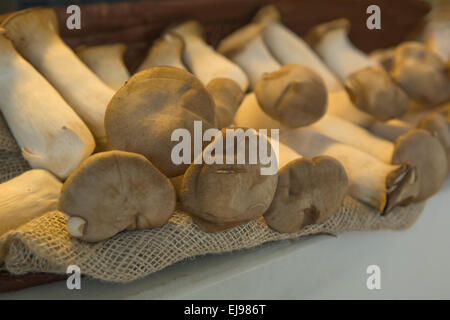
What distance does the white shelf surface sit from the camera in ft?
2.44

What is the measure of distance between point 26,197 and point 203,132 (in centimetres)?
29

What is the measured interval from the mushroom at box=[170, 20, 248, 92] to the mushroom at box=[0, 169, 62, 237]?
1.37 ft

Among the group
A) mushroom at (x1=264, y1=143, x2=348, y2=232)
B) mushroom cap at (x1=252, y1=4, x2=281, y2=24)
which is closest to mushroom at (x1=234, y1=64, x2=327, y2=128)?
mushroom at (x1=264, y1=143, x2=348, y2=232)

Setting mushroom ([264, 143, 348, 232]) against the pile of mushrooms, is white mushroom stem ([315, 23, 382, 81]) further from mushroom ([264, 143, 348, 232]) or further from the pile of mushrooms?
mushroom ([264, 143, 348, 232])

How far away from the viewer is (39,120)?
2.67 ft

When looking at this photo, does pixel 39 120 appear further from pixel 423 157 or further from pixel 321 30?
pixel 321 30

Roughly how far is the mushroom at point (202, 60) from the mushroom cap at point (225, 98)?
0.12 m

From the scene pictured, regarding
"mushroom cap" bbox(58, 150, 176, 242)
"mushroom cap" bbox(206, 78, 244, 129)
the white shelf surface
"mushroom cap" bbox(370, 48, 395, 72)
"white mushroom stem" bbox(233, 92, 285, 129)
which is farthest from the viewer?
"mushroom cap" bbox(370, 48, 395, 72)

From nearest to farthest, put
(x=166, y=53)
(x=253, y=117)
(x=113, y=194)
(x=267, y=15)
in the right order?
1. (x=113, y=194)
2. (x=253, y=117)
3. (x=166, y=53)
4. (x=267, y=15)

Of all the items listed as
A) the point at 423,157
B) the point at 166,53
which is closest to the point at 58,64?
the point at 166,53

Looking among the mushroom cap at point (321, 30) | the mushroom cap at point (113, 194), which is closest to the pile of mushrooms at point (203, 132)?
the mushroom cap at point (113, 194)

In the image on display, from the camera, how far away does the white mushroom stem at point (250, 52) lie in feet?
3.89

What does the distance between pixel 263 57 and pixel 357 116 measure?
0.89 feet

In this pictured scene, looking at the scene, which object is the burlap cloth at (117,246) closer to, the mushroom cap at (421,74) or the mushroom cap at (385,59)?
the mushroom cap at (421,74)
